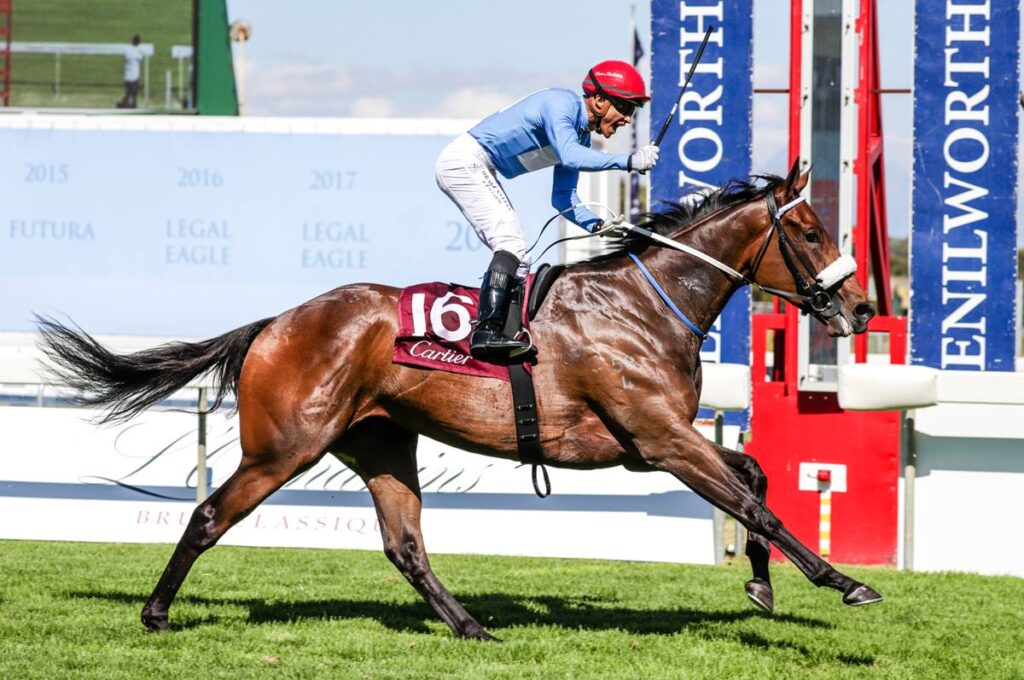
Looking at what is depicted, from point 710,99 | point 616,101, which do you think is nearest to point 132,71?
point 710,99

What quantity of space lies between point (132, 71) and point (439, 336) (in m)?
12.9

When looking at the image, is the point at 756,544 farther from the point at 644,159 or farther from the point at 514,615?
the point at 644,159

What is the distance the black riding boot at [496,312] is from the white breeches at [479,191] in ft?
0.51

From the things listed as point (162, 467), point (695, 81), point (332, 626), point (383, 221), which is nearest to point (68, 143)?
point (383, 221)

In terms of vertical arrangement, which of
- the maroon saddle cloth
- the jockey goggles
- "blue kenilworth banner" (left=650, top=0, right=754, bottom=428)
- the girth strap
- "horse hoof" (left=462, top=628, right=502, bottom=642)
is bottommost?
"horse hoof" (left=462, top=628, right=502, bottom=642)

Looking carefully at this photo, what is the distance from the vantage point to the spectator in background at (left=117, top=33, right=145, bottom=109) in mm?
17266

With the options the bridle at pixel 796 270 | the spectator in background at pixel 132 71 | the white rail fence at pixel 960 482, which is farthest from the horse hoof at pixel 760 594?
the spectator in background at pixel 132 71

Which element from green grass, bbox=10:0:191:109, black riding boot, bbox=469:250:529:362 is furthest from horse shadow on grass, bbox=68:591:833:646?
green grass, bbox=10:0:191:109

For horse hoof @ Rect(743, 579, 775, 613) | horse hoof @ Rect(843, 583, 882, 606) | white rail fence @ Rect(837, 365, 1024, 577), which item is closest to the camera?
horse hoof @ Rect(843, 583, 882, 606)

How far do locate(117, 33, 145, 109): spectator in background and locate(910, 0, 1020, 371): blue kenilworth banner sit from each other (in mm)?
11213

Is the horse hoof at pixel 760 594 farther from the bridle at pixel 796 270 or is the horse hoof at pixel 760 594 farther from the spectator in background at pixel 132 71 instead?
the spectator in background at pixel 132 71

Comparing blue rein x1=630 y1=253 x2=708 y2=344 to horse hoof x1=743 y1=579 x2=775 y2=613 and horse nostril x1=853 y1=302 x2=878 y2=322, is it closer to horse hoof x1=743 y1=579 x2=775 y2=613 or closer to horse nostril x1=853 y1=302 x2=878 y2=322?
horse nostril x1=853 y1=302 x2=878 y2=322

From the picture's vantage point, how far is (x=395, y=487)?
623cm

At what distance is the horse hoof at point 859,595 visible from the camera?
523 centimetres
